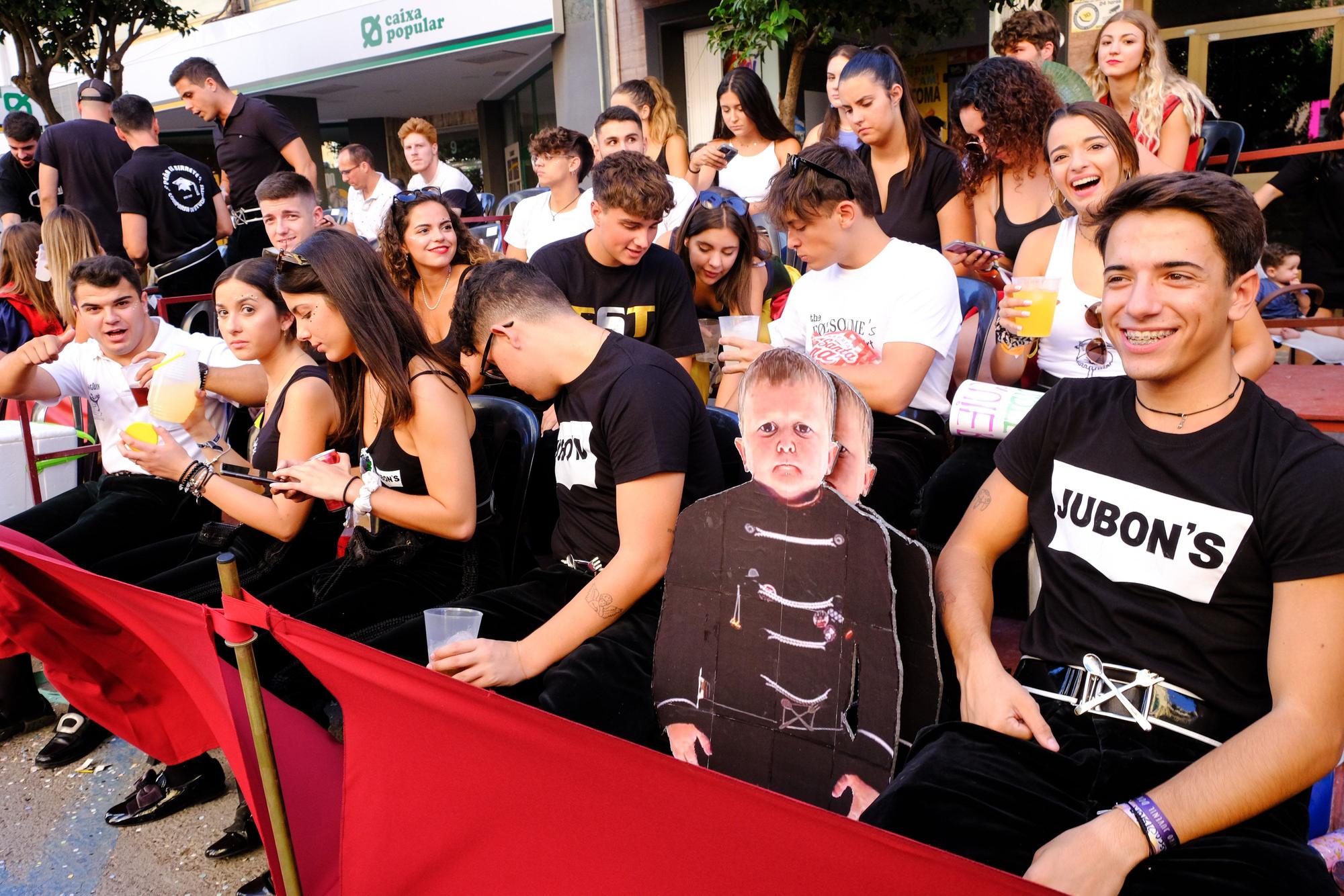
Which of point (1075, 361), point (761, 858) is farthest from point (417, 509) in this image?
point (1075, 361)

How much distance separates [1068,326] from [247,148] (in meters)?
5.76

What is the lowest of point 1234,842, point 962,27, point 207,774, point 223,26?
point 207,774

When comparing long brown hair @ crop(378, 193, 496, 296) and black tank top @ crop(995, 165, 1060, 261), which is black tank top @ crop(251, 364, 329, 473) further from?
black tank top @ crop(995, 165, 1060, 261)

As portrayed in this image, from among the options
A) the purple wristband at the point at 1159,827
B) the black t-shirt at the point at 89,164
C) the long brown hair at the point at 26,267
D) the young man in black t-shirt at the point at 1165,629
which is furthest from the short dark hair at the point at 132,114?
the purple wristband at the point at 1159,827

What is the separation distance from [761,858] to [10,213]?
874cm

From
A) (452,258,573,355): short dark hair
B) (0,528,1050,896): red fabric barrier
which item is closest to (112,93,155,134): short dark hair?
(0,528,1050,896): red fabric barrier

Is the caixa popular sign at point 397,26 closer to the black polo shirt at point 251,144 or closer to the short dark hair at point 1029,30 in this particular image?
the black polo shirt at point 251,144

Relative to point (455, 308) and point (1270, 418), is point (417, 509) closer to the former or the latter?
point (455, 308)

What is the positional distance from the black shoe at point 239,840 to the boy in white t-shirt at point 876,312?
198 centimetres

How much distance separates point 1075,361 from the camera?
3.06m

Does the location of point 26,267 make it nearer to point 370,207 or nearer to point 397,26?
point 370,207

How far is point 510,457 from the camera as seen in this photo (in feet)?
11.0

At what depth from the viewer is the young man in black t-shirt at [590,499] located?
7.59 feet

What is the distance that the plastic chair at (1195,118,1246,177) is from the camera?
4.72m
